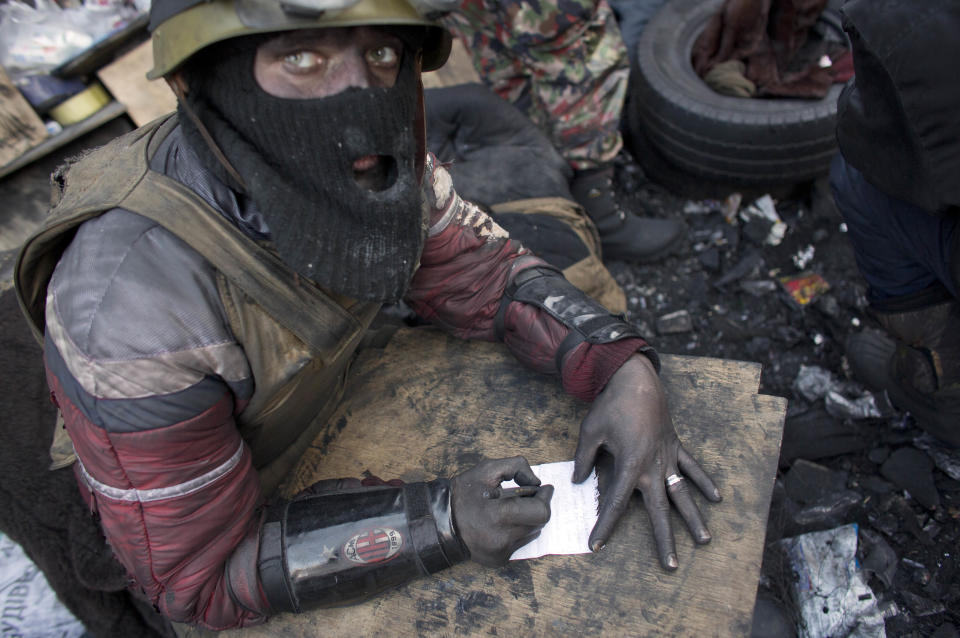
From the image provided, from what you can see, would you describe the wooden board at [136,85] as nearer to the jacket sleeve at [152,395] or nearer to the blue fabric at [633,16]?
the jacket sleeve at [152,395]

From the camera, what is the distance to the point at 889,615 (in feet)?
7.25

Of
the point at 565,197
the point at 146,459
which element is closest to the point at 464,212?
the point at 146,459

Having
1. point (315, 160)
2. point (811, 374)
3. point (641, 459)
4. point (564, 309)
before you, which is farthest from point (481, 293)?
point (811, 374)

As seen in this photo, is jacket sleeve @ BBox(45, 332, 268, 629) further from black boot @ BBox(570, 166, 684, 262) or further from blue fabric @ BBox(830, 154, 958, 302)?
black boot @ BBox(570, 166, 684, 262)

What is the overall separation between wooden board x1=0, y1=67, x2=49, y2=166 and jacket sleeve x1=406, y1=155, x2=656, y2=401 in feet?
8.20

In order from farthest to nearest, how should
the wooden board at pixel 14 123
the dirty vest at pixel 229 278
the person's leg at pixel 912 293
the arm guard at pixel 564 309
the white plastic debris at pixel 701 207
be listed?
the white plastic debris at pixel 701 207 < the wooden board at pixel 14 123 < the person's leg at pixel 912 293 < the arm guard at pixel 564 309 < the dirty vest at pixel 229 278

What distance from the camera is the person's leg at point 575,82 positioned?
10.6 ft

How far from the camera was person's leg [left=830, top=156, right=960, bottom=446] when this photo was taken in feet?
6.82

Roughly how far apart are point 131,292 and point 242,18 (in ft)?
1.92

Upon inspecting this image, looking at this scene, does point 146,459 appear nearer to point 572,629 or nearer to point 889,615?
point 572,629

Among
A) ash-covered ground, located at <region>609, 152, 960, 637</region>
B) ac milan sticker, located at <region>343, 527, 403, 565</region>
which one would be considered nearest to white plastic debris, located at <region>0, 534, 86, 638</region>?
ac milan sticker, located at <region>343, 527, 403, 565</region>

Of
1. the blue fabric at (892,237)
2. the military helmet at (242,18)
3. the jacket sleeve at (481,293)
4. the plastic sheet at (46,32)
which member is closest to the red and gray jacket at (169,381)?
the military helmet at (242,18)

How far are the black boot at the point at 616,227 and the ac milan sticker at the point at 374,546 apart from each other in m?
2.48

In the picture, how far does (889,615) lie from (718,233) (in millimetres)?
2178
